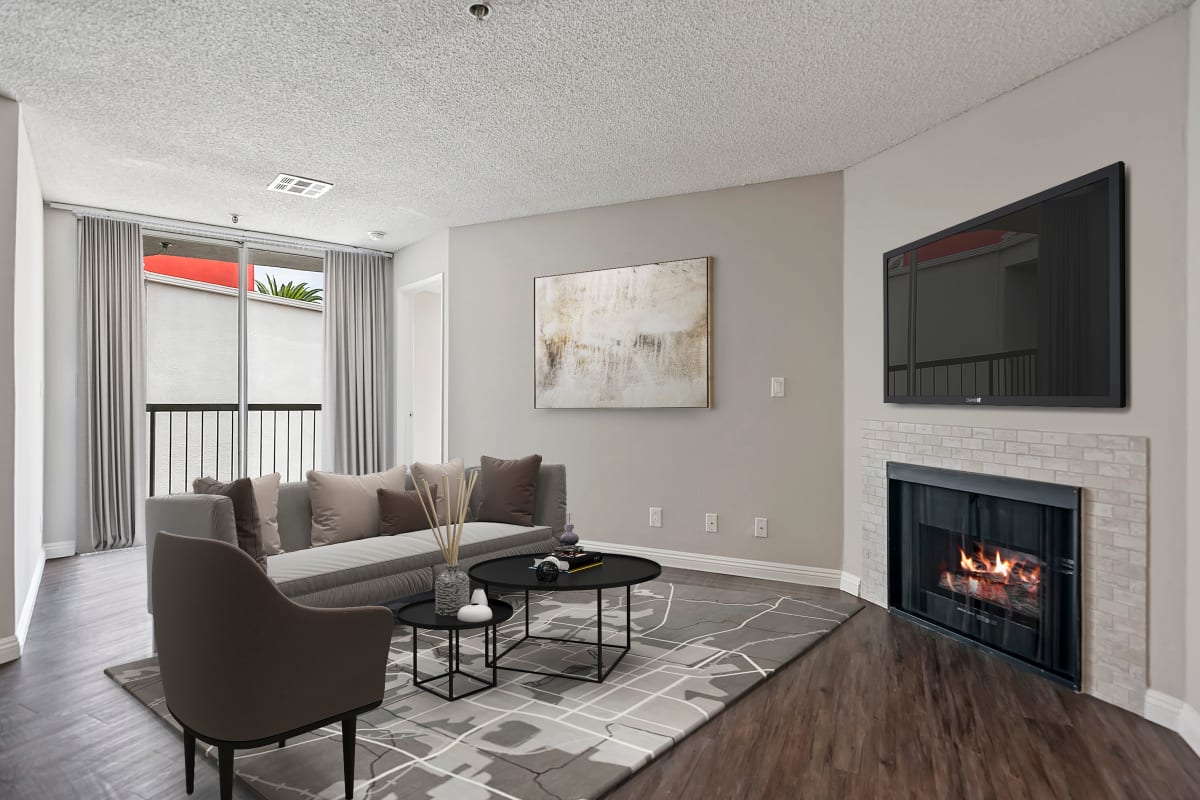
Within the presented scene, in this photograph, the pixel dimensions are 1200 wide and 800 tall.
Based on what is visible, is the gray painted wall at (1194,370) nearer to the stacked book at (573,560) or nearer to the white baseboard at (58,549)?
the stacked book at (573,560)

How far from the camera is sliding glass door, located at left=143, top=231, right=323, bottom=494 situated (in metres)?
6.18

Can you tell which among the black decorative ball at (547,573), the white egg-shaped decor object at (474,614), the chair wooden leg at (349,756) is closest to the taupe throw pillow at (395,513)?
the black decorative ball at (547,573)

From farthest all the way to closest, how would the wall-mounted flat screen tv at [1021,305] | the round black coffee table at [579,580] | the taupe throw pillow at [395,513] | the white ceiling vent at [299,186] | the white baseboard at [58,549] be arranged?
1. the white baseboard at [58,549]
2. the white ceiling vent at [299,186]
3. the taupe throw pillow at [395,513]
4. the round black coffee table at [579,580]
5. the wall-mounted flat screen tv at [1021,305]

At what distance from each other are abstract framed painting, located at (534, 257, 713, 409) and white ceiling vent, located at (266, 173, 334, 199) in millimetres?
1738

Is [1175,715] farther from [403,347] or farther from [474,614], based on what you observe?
[403,347]

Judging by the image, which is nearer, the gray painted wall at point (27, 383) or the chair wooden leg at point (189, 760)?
the chair wooden leg at point (189, 760)

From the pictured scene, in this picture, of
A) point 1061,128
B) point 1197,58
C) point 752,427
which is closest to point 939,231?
point 1061,128

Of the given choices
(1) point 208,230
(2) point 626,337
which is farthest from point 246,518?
(1) point 208,230

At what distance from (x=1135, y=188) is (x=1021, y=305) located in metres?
0.63

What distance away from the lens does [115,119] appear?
383 cm

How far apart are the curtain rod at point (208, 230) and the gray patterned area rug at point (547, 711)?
401 centimetres

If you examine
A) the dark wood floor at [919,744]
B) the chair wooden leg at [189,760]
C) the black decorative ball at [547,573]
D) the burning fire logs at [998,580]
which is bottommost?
the dark wood floor at [919,744]

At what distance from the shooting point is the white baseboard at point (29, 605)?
11.6 ft

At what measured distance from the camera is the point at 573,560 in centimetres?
327
